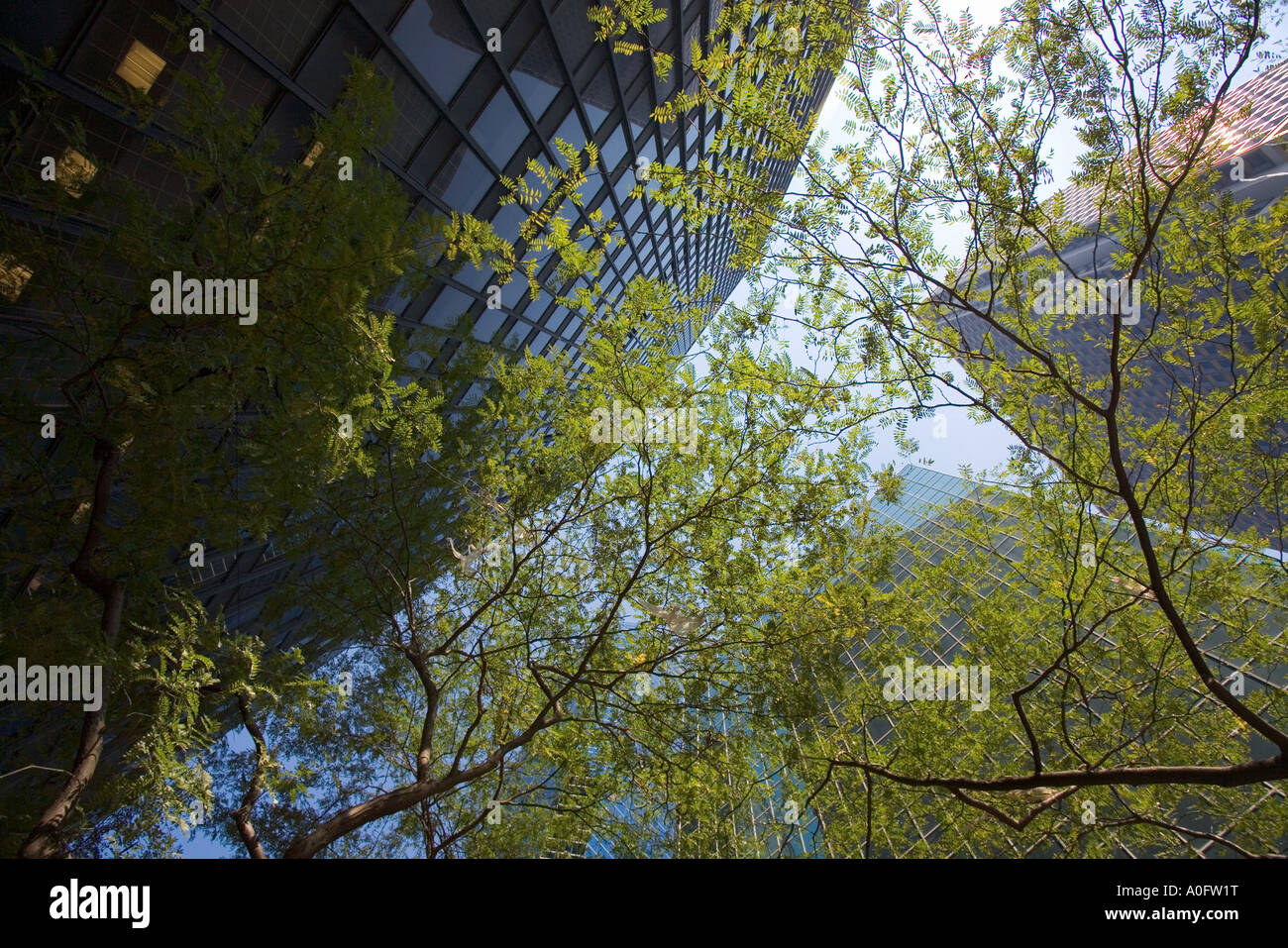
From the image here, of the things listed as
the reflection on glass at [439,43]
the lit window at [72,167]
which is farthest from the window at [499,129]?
the lit window at [72,167]

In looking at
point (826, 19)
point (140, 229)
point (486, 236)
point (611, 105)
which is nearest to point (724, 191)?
point (826, 19)

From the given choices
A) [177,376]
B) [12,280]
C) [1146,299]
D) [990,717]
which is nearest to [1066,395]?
[1146,299]

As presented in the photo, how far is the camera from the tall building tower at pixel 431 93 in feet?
17.4

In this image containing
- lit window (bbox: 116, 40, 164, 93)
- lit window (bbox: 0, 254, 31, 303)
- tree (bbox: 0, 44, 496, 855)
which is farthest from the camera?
lit window (bbox: 116, 40, 164, 93)

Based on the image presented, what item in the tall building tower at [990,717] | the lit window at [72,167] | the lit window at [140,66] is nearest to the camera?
the lit window at [72,167]

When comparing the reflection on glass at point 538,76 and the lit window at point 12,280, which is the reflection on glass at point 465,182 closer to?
the reflection on glass at point 538,76


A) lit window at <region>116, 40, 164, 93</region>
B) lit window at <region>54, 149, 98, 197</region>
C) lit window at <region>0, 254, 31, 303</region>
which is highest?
lit window at <region>116, 40, 164, 93</region>

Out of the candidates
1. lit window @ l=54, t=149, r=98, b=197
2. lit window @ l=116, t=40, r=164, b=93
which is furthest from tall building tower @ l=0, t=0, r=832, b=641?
lit window @ l=54, t=149, r=98, b=197

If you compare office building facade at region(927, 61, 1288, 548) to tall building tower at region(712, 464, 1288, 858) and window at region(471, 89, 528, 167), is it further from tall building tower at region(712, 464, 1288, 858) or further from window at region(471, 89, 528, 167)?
window at region(471, 89, 528, 167)

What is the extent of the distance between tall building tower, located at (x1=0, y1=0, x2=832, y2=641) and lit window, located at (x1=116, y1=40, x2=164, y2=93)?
1 centimetres

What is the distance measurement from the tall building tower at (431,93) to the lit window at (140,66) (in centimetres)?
1

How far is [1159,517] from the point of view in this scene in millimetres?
8383

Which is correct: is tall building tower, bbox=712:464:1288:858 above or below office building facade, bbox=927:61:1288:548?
below

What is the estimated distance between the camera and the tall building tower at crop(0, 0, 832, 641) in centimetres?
531
